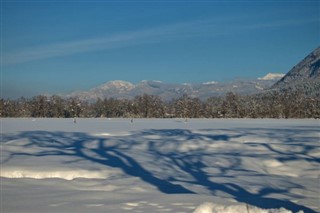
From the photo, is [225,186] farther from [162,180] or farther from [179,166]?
[179,166]

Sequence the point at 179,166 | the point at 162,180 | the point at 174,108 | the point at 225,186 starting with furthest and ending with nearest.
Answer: the point at 174,108 → the point at 179,166 → the point at 162,180 → the point at 225,186

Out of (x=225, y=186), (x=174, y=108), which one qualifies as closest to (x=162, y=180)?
(x=225, y=186)

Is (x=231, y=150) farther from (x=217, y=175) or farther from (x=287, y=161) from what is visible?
(x=217, y=175)

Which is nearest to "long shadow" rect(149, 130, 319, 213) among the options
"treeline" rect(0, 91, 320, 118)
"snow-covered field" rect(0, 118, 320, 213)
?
"snow-covered field" rect(0, 118, 320, 213)

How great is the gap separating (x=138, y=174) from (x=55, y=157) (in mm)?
3276

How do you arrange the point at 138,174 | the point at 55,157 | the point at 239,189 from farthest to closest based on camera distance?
the point at 55,157
the point at 138,174
the point at 239,189

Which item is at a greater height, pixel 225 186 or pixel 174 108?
pixel 174 108

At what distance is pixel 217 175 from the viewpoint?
9188 millimetres

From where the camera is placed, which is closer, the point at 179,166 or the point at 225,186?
the point at 225,186

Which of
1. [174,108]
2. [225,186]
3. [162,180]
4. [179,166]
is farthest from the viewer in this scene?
[174,108]

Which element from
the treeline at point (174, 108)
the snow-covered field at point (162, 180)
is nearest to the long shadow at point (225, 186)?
the snow-covered field at point (162, 180)

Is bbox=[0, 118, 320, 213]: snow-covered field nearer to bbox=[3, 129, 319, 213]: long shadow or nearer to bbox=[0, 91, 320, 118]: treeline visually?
bbox=[3, 129, 319, 213]: long shadow

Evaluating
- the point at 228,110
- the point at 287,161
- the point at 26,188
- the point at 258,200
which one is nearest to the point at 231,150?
the point at 287,161

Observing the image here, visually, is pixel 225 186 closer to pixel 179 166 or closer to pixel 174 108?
pixel 179 166
